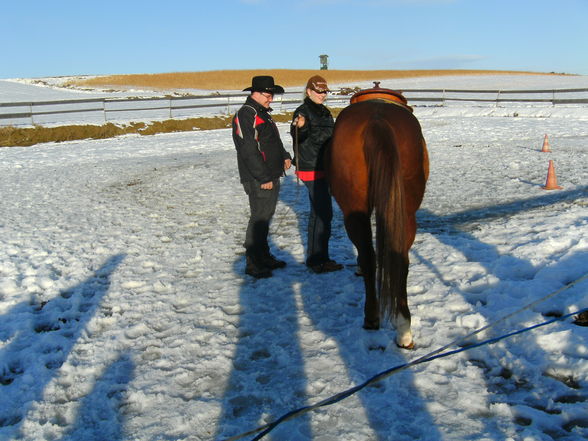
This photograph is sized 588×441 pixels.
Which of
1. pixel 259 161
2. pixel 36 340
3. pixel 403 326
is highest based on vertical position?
pixel 259 161

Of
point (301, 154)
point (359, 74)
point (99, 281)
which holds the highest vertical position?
point (359, 74)

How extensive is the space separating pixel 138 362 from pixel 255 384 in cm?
91

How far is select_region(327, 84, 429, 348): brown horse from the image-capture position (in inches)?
124

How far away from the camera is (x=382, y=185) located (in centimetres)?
317

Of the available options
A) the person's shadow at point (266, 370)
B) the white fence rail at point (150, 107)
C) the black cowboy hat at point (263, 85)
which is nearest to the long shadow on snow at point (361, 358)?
the person's shadow at point (266, 370)

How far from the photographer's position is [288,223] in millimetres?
7059

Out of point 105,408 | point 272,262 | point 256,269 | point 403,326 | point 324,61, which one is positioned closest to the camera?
point 105,408

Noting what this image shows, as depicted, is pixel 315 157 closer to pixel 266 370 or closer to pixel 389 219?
pixel 389 219

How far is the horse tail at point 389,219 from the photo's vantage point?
123 inches

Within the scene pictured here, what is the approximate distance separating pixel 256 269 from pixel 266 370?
179cm

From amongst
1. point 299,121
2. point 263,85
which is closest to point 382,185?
point 299,121

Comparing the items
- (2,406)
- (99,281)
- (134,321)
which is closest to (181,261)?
(99,281)

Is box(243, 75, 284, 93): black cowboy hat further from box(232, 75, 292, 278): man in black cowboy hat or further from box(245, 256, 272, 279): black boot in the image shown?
box(245, 256, 272, 279): black boot

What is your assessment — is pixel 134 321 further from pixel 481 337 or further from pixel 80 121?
pixel 80 121
